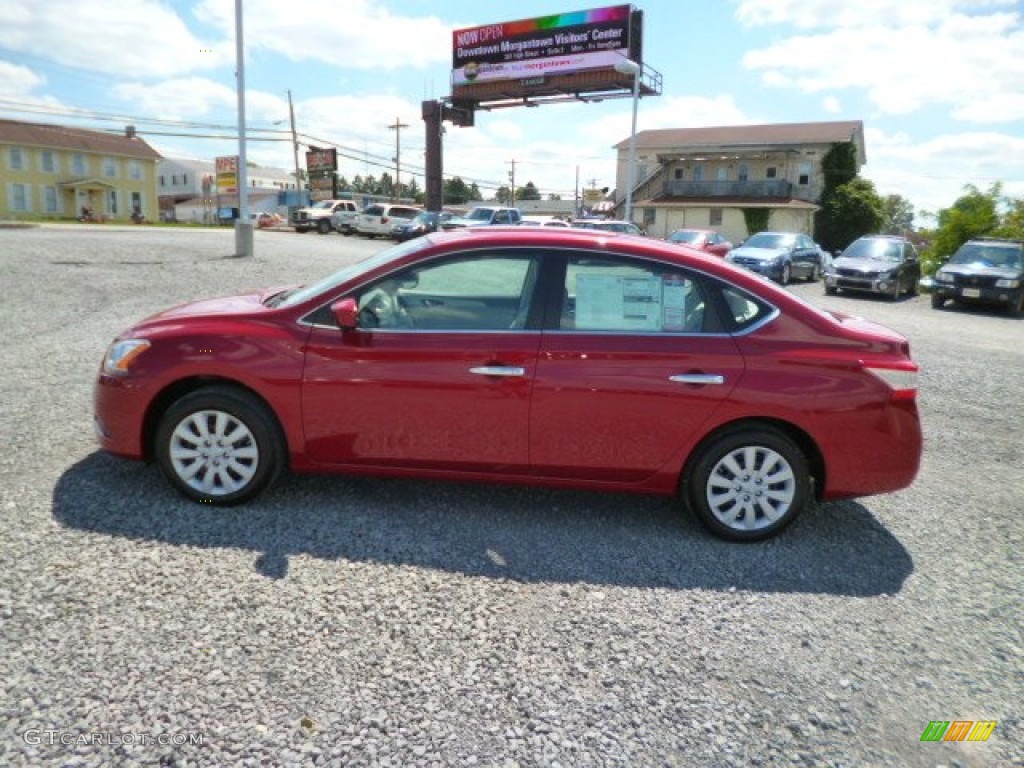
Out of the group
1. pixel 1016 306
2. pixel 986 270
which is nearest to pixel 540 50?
pixel 986 270

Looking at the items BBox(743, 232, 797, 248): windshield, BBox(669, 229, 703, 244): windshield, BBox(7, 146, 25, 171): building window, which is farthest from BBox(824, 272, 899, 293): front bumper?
BBox(7, 146, 25, 171): building window

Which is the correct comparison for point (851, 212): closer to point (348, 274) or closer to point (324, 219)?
point (324, 219)

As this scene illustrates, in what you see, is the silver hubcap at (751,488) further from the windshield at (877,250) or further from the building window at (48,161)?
the building window at (48,161)

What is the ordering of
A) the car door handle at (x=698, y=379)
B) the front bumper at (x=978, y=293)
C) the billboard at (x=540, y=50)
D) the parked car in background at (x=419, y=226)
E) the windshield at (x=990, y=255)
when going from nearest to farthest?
the car door handle at (x=698, y=379) < the front bumper at (x=978, y=293) < the windshield at (x=990, y=255) < the parked car in background at (x=419, y=226) < the billboard at (x=540, y=50)

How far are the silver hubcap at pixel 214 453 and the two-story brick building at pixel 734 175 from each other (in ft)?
161

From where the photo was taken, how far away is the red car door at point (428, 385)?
3.75 m

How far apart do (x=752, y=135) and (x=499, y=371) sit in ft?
178

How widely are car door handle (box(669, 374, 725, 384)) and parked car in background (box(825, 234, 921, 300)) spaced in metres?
16.8

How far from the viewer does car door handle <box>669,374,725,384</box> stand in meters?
3.70

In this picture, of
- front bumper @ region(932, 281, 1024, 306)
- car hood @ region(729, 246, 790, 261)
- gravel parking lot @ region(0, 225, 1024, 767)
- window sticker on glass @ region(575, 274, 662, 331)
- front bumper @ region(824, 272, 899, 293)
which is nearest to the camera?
gravel parking lot @ region(0, 225, 1024, 767)

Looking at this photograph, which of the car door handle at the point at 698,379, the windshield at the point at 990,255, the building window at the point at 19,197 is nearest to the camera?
the car door handle at the point at 698,379

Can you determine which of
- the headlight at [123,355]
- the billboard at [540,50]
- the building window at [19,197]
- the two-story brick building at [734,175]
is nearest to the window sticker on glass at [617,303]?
the headlight at [123,355]

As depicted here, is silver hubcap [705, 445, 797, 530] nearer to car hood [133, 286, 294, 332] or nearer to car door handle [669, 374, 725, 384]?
car door handle [669, 374, 725, 384]

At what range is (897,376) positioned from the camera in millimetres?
3752
